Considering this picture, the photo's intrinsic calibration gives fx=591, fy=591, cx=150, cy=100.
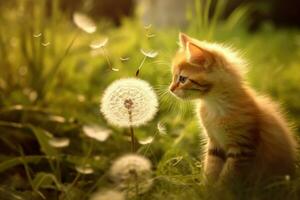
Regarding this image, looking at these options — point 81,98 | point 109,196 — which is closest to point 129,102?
point 109,196

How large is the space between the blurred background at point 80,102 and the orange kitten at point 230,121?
0.12 m

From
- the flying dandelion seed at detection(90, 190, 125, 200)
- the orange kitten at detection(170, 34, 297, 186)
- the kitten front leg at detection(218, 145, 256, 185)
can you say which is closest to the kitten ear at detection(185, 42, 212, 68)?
the orange kitten at detection(170, 34, 297, 186)

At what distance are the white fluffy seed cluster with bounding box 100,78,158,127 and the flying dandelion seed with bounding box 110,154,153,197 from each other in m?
A: 0.11

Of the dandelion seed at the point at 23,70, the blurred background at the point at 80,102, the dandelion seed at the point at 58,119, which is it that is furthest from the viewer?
the dandelion seed at the point at 23,70

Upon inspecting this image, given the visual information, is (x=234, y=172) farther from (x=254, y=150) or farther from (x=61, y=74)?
(x=61, y=74)

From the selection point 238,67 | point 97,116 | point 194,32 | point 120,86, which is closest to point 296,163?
point 238,67

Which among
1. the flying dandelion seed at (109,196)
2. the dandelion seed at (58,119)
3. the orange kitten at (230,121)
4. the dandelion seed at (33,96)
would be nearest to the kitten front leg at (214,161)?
the orange kitten at (230,121)

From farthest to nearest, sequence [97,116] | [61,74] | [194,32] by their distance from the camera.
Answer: [61,74], [194,32], [97,116]

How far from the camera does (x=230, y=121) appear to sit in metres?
1.71

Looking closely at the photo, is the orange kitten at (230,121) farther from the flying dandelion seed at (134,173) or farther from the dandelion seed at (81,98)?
the dandelion seed at (81,98)

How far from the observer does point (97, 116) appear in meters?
2.90

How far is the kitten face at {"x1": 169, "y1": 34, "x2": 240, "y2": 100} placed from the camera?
1.71 metres

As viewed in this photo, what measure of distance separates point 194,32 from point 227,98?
1.55 metres

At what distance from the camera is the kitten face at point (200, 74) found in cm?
171
